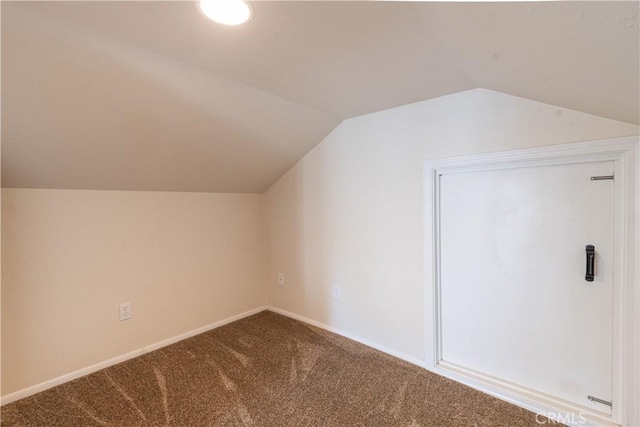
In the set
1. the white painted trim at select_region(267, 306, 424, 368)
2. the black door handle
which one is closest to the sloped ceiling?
the black door handle

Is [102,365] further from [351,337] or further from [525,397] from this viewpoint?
[525,397]

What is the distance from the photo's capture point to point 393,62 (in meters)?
1.49

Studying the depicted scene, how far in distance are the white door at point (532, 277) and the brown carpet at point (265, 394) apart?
0.30m

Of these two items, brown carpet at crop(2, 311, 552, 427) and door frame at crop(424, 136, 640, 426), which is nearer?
door frame at crop(424, 136, 640, 426)

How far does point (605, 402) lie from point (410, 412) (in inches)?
39.3

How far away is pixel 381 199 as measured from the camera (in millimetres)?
2266

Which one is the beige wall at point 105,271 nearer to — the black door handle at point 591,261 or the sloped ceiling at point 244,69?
the sloped ceiling at point 244,69

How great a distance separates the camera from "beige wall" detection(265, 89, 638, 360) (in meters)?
1.70

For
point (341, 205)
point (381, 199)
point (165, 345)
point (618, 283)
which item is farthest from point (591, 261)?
point (165, 345)

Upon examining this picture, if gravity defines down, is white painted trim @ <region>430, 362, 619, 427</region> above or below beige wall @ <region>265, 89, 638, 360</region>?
below

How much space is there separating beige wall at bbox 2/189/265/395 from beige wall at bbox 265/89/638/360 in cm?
70

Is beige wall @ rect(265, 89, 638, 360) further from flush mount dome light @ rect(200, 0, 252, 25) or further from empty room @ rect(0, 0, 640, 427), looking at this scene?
flush mount dome light @ rect(200, 0, 252, 25)

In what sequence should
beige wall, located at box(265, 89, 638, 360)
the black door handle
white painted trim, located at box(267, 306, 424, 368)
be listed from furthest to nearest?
white painted trim, located at box(267, 306, 424, 368)
beige wall, located at box(265, 89, 638, 360)
the black door handle

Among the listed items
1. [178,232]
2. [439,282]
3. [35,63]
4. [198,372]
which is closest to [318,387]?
[198,372]
